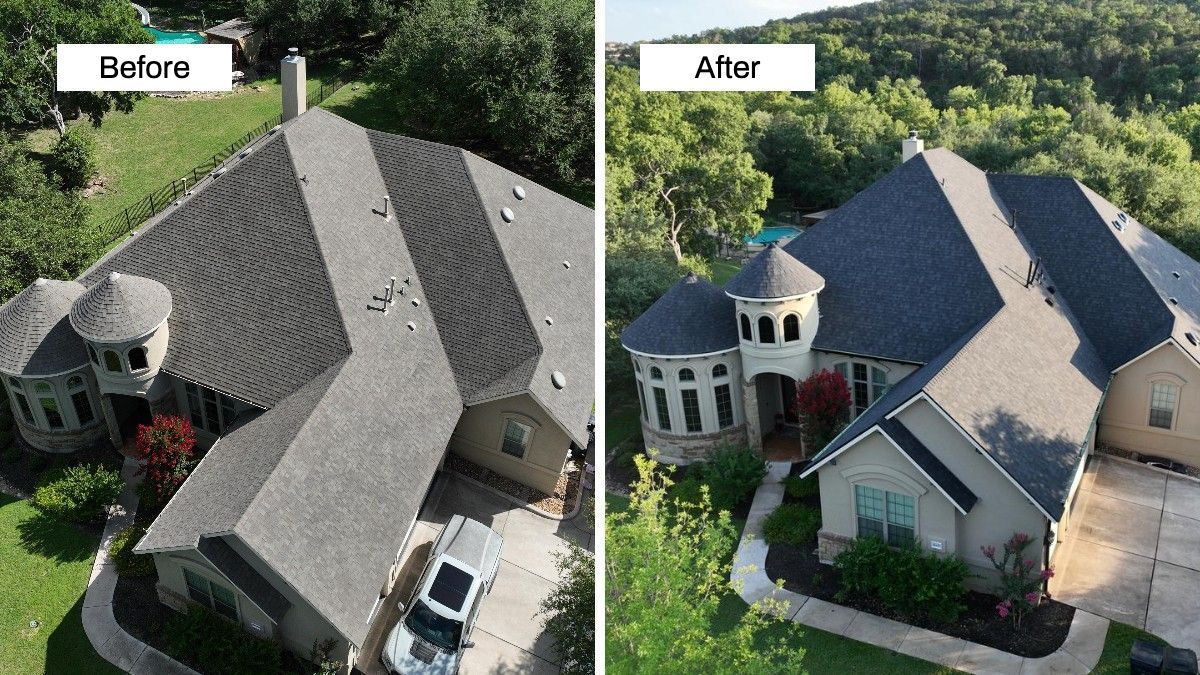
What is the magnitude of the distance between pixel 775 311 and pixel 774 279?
0.91 metres

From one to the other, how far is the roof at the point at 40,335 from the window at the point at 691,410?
15758mm

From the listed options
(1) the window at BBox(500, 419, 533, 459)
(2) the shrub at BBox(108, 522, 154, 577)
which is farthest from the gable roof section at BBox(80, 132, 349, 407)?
(1) the window at BBox(500, 419, 533, 459)

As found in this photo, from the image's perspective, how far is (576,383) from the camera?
79.6ft

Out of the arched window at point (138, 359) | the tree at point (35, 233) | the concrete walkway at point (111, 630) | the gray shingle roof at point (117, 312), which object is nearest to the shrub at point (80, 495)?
the concrete walkway at point (111, 630)

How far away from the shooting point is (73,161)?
4600 centimetres

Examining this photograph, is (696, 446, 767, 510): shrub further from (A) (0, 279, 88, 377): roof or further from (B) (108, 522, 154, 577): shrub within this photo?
(A) (0, 279, 88, 377): roof

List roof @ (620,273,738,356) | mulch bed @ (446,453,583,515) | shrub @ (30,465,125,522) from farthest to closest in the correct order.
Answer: roof @ (620,273,738,356) < mulch bed @ (446,453,583,515) < shrub @ (30,465,125,522)

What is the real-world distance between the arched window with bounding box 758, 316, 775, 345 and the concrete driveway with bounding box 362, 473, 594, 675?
670 cm

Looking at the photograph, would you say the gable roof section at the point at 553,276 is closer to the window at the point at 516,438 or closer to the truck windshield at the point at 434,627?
the window at the point at 516,438

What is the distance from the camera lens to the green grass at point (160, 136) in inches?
1847

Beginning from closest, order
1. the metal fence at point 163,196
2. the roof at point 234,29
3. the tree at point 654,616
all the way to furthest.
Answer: the tree at point 654,616 → the metal fence at point 163,196 → the roof at point 234,29

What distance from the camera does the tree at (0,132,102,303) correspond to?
97.6ft

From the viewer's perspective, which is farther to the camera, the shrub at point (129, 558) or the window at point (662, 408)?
the window at point (662, 408)

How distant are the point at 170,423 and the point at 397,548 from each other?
6.83 m
